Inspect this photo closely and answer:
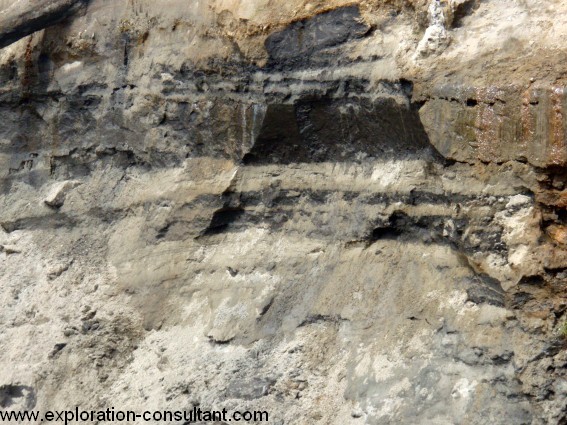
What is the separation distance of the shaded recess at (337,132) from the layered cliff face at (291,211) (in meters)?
0.02

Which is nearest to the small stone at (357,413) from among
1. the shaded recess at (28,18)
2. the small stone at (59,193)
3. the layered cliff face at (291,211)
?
the layered cliff face at (291,211)

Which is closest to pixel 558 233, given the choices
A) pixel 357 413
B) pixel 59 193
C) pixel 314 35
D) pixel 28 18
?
pixel 357 413

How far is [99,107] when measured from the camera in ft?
24.2

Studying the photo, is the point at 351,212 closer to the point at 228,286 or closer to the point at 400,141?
the point at 400,141

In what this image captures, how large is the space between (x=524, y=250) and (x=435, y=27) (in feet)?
5.23

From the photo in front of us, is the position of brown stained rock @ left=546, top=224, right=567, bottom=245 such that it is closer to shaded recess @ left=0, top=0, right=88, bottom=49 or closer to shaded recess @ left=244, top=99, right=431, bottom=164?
shaded recess @ left=244, top=99, right=431, bottom=164

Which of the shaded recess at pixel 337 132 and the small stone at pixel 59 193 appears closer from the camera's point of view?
the shaded recess at pixel 337 132

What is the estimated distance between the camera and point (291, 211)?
620cm

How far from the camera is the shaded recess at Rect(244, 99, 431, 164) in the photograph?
5633 millimetres

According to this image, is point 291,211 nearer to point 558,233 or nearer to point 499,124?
point 499,124

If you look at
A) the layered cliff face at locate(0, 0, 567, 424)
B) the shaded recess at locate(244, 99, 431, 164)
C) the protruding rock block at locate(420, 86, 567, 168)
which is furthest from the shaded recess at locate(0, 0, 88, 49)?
the protruding rock block at locate(420, 86, 567, 168)

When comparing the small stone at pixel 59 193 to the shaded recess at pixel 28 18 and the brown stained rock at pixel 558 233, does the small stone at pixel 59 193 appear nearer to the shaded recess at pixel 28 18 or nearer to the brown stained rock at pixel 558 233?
the shaded recess at pixel 28 18

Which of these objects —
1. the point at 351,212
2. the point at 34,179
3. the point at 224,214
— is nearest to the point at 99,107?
the point at 34,179

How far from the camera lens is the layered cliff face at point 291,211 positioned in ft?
16.1
